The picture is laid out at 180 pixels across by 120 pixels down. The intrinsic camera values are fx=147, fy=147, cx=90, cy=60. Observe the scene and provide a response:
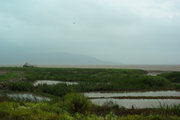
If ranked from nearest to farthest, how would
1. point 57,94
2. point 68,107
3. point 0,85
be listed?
point 68,107 → point 57,94 → point 0,85

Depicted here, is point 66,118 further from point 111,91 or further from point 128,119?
point 111,91

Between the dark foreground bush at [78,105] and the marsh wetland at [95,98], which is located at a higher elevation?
the dark foreground bush at [78,105]

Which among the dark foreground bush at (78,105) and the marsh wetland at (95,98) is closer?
the marsh wetland at (95,98)

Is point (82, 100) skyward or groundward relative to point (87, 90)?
skyward

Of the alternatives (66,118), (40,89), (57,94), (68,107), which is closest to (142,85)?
(57,94)

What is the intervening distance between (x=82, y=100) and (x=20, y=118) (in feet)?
11.0

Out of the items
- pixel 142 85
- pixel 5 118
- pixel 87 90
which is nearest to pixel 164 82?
pixel 142 85

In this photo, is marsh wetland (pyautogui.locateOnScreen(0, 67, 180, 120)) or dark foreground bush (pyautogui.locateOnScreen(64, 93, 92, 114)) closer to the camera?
marsh wetland (pyautogui.locateOnScreen(0, 67, 180, 120))

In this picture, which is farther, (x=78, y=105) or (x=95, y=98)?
(x=95, y=98)

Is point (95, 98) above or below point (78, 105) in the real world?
below

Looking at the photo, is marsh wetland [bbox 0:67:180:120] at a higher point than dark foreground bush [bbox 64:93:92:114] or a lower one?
lower

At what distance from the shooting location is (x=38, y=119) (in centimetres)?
595

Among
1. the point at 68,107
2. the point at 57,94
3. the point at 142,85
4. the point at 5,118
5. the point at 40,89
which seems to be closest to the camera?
the point at 5,118

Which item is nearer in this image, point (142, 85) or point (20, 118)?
point (20, 118)
